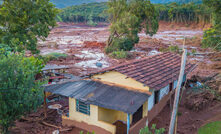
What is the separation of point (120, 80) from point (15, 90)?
4.94m

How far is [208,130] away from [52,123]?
8.32 metres

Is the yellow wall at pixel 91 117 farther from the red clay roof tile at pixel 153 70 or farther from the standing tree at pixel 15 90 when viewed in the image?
the red clay roof tile at pixel 153 70

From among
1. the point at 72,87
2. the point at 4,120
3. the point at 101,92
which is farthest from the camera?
the point at 72,87

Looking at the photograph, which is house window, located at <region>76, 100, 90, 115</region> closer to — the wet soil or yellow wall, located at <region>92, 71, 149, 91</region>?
yellow wall, located at <region>92, 71, 149, 91</region>

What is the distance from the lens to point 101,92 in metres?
9.86

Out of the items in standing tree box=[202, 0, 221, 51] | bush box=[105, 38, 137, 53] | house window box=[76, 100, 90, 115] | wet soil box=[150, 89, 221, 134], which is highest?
standing tree box=[202, 0, 221, 51]

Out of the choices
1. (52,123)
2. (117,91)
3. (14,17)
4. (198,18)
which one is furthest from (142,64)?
(198,18)

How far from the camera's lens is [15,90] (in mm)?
8547

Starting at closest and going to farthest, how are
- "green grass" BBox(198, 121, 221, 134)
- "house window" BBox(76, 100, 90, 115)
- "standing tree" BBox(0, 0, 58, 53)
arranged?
"house window" BBox(76, 100, 90, 115) < "green grass" BBox(198, 121, 221, 134) < "standing tree" BBox(0, 0, 58, 53)

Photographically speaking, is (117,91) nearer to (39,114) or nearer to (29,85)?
(29,85)

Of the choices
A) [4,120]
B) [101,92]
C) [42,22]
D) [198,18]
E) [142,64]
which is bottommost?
[4,120]

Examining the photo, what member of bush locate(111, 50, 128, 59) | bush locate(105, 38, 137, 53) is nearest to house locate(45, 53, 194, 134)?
bush locate(111, 50, 128, 59)

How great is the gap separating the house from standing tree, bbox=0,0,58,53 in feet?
20.6

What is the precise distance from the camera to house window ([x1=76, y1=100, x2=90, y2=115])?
980 cm
